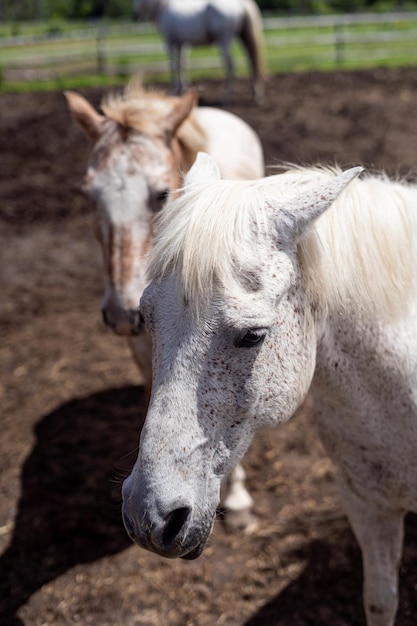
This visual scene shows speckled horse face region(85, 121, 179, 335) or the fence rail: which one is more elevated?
speckled horse face region(85, 121, 179, 335)

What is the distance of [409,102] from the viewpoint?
37.1 feet

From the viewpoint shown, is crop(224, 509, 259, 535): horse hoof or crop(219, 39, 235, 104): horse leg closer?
crop(224, 509, 259, 535): horse hoof

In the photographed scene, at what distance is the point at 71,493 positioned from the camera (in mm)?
3865

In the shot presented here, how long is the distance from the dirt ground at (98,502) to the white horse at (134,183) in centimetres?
36

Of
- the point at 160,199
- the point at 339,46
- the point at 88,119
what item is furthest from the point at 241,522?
the point at 339,46

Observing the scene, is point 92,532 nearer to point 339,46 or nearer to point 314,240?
point 314,240

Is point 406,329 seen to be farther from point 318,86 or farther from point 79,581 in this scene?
point 318,86

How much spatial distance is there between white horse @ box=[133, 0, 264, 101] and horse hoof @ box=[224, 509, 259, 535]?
10.9 meters

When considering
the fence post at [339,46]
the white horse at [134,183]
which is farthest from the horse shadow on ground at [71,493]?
the fence post at [339,46]

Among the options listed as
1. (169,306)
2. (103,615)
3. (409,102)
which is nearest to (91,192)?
(169,306)

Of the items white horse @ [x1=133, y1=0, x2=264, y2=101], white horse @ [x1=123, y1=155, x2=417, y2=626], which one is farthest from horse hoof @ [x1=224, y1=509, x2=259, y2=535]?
white horse @ [x1=133, y1=0, x2=264, y2=101]

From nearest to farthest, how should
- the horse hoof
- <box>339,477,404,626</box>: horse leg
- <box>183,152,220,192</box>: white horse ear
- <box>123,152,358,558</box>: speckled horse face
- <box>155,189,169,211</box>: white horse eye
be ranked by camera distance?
<box>123,152,358,558</box>: speckled horse face, <box>183,152,220,192</box>: white horse ear, <box>339,477,404,626</box>: horse leg, <box>155,189,169,211</box>: white horse eye, the horse hoof

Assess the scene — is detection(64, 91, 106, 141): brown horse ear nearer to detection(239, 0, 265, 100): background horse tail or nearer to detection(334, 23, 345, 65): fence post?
detection(239, 0, 265, 100): background horse tail

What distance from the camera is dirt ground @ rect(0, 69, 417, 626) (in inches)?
121
